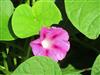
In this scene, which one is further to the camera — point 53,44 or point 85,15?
point 53,44

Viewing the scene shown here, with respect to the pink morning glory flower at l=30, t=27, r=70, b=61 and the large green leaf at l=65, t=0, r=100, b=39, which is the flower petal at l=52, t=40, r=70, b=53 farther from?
the large green leaf at l=65, t=0, r=100, b=39

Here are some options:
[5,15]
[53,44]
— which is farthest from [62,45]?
[5,15]

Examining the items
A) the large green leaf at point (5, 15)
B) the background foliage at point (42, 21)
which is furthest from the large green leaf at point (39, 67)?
the large green leaf at point (5, 15)

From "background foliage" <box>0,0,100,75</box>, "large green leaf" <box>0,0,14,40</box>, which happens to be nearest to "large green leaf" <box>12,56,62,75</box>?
"background foliage" <box>0,0,100,75</box>

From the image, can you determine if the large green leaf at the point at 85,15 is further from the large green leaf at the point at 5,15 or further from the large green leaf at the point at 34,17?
the large green leaf at the point at 5,15

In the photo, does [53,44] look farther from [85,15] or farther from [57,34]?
[85,15]

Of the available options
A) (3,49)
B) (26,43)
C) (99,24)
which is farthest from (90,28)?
(3,49)
